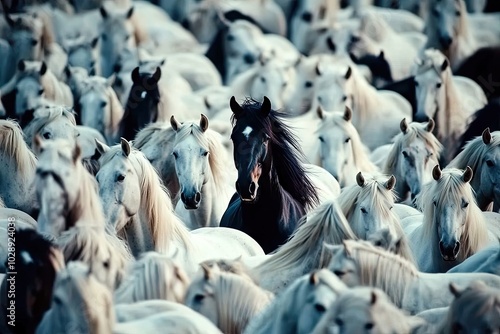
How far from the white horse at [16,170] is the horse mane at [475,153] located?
2.32 m

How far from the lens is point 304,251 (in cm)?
586

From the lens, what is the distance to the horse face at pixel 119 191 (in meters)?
6.28

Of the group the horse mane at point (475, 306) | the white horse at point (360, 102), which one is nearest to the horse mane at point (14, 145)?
the horse mane at point (475, 306)

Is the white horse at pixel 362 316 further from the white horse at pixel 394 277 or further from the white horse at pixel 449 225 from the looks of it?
the white horse at pixel 449 225

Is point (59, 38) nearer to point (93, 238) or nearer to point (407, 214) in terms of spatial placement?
point (407, 214)

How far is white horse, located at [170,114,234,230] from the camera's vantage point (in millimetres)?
7188

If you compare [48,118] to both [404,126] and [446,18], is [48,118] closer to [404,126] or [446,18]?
[404,126]

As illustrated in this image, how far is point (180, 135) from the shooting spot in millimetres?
7422

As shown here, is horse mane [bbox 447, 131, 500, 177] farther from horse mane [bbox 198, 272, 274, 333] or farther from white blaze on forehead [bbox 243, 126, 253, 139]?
horse mane [bbox 198, 272, 274, 333]

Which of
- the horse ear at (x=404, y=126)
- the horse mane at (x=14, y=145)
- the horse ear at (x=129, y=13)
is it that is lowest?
the horse ear at (x=129, y=13)

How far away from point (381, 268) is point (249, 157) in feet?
5.60

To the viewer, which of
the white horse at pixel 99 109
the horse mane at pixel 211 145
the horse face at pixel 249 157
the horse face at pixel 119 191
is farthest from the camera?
the white horse at pixel 99 109

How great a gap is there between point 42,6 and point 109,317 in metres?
11.9

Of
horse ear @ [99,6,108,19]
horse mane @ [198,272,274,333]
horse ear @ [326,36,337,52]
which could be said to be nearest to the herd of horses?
horse mane @ [198,272,274,333]
